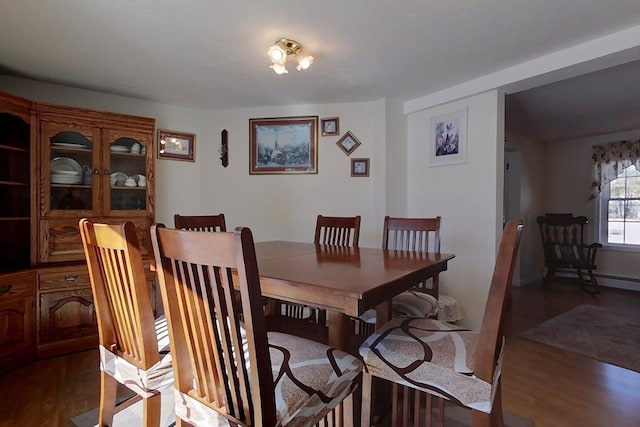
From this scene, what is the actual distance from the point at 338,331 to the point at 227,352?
1.69 ft

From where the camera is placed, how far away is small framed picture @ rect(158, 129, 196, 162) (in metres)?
3.25

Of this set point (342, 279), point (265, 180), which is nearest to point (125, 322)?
point (342, 279)

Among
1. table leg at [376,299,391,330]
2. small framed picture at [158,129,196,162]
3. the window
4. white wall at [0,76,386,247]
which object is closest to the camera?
table leg at [376,299,391,330]

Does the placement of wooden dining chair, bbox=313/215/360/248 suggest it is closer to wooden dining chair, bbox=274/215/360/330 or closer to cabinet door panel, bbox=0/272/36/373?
wooden dining chair, bbox=274/215/360/330

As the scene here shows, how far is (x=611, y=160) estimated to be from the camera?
14.9ft

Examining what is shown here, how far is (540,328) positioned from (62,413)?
11.7ft

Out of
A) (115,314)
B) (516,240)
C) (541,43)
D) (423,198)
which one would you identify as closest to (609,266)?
(423,198)

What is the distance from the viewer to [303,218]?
333 centimetres

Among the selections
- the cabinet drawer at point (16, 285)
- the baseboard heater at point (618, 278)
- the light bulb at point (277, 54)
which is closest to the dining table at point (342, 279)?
the light bulb at point (277, 54)

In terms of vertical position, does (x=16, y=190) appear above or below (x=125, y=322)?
above

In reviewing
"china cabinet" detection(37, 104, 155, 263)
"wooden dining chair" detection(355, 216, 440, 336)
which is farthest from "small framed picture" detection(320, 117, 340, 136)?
"china cabinet" detection(37, 104, 155, 263)

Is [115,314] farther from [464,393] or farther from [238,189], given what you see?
[238,189]

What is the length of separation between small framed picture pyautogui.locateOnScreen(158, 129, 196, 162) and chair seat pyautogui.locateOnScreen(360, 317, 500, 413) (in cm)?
284

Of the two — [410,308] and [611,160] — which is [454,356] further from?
[611,160]
